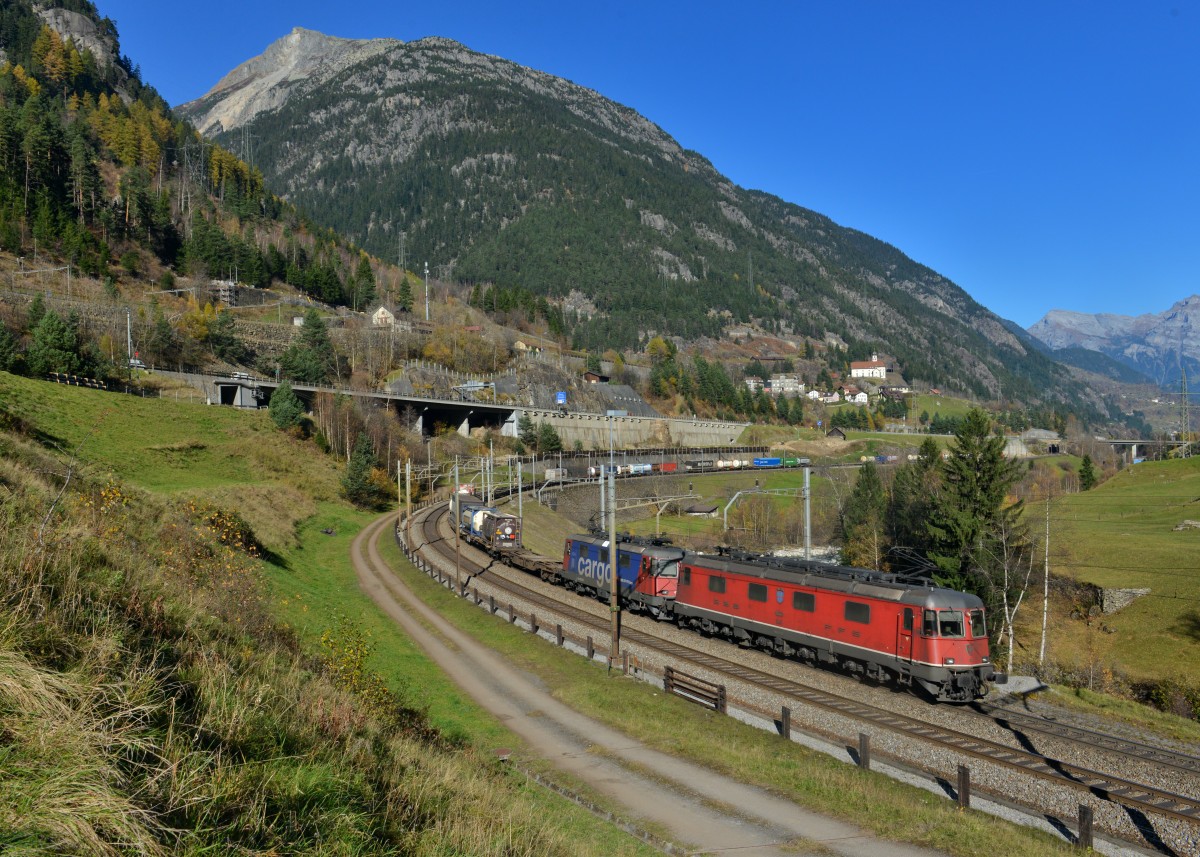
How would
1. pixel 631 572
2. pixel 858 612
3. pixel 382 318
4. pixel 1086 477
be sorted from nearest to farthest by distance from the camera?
pixel 858 612, pixel 631 572, pixel 1086 477, pixel 382 318

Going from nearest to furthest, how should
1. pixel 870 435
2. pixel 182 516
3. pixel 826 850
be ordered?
pixel 826 850 → pixel 182 516 → pixel 870 435

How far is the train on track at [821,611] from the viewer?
24.1 m

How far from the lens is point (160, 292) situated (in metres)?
113

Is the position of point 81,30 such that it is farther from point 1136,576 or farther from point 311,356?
point 1136,576

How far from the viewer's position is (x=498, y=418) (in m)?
119

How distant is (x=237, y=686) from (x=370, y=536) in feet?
182

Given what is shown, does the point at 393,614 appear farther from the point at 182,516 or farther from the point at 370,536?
the point at 370,536

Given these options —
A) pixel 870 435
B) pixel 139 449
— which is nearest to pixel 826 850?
pixel 139 449

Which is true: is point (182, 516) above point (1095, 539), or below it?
above

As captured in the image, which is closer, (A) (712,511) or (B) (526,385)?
(A) (712,511)

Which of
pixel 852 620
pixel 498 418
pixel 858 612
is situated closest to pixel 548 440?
pixel 498 418

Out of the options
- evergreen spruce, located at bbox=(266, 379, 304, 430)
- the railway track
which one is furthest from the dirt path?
evergreen spruce, located at bbox=(266, 379, 304, 430)

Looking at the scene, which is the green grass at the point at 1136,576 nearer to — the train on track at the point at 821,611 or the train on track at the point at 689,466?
the train on track at the point at 821,611

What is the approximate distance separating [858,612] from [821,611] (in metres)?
1.62
